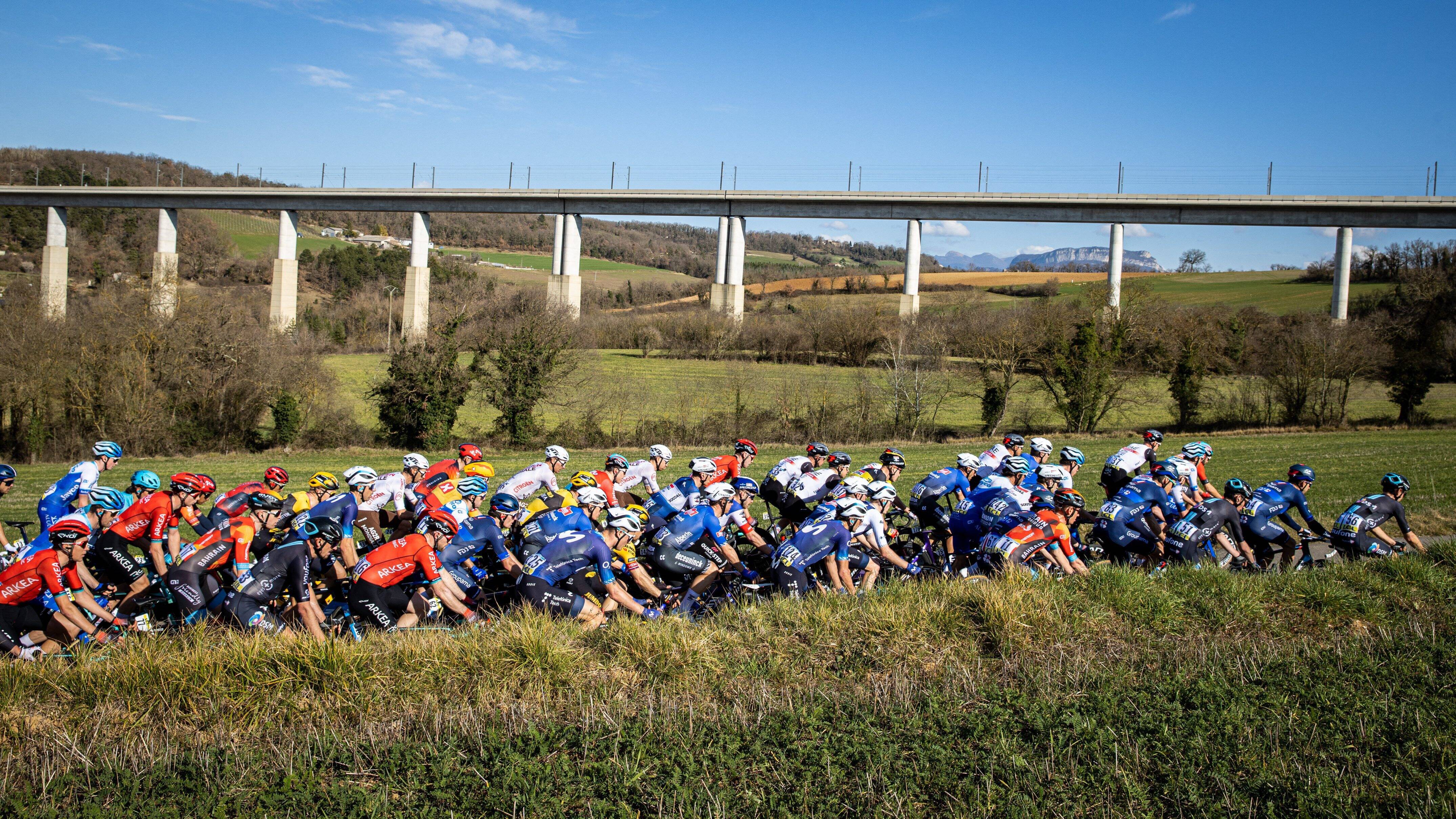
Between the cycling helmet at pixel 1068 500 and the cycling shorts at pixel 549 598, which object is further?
the cycling helmet at pixel 1068 500

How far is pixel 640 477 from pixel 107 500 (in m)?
7.35

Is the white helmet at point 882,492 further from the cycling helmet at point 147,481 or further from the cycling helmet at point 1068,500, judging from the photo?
the cycling helmet at point 147,481

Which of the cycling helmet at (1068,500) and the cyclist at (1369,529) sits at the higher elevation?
the cycling helmet at (1068,500)

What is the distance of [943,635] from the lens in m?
9.23

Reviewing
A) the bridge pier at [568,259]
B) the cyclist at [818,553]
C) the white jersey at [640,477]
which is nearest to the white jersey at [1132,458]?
the cyclist at [818,553]

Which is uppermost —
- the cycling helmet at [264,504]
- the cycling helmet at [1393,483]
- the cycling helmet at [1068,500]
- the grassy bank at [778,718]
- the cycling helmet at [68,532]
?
the cycling helmet at [1393,483]

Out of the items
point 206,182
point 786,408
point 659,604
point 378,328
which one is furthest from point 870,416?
point 206,182

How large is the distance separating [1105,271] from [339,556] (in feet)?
370

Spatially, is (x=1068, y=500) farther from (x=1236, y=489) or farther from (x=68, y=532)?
(x=68, y=532)

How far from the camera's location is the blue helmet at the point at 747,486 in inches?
500

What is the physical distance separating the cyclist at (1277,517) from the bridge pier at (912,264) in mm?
48904

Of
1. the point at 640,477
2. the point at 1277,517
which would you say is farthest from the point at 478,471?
the point at 1277,517

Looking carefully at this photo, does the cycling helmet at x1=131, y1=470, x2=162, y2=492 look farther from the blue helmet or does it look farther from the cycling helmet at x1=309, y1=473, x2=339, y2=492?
the blue helmet

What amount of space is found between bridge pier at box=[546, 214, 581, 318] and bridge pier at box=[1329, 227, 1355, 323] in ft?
171
